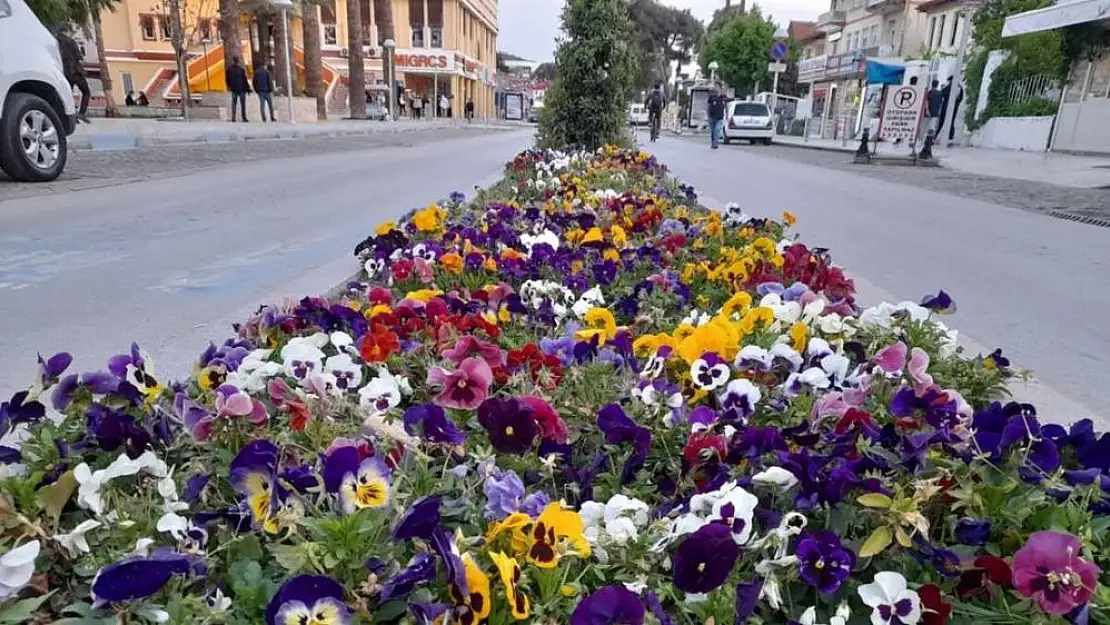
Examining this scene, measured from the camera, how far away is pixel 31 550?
1.17m

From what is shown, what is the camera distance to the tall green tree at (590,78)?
12.1 m

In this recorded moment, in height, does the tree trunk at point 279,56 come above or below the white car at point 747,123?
above

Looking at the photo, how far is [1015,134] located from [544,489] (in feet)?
99.1

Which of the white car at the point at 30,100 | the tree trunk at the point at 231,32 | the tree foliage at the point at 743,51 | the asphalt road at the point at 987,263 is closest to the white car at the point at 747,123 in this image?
the tree trunk at the point at 231,32

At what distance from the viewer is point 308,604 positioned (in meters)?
1.11

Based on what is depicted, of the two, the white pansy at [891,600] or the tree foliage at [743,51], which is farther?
the tree foliage at [743,51]

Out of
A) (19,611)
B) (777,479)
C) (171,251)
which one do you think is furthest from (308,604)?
(171,251)

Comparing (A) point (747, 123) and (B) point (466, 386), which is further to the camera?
(A) point (747, 123)

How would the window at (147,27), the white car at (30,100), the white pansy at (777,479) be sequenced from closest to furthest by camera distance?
the white pansy at (777,479)
the white car at (30,100)
the window at (147,27)

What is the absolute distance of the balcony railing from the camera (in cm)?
5247

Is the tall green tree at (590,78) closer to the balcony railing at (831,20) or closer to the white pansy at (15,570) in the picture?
the white pansy at (15,570)

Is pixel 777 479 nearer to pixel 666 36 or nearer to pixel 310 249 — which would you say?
pixel 310 249

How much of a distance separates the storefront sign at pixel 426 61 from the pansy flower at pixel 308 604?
191ft

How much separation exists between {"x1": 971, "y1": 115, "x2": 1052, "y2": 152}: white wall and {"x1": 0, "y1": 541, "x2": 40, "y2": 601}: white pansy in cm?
2900
